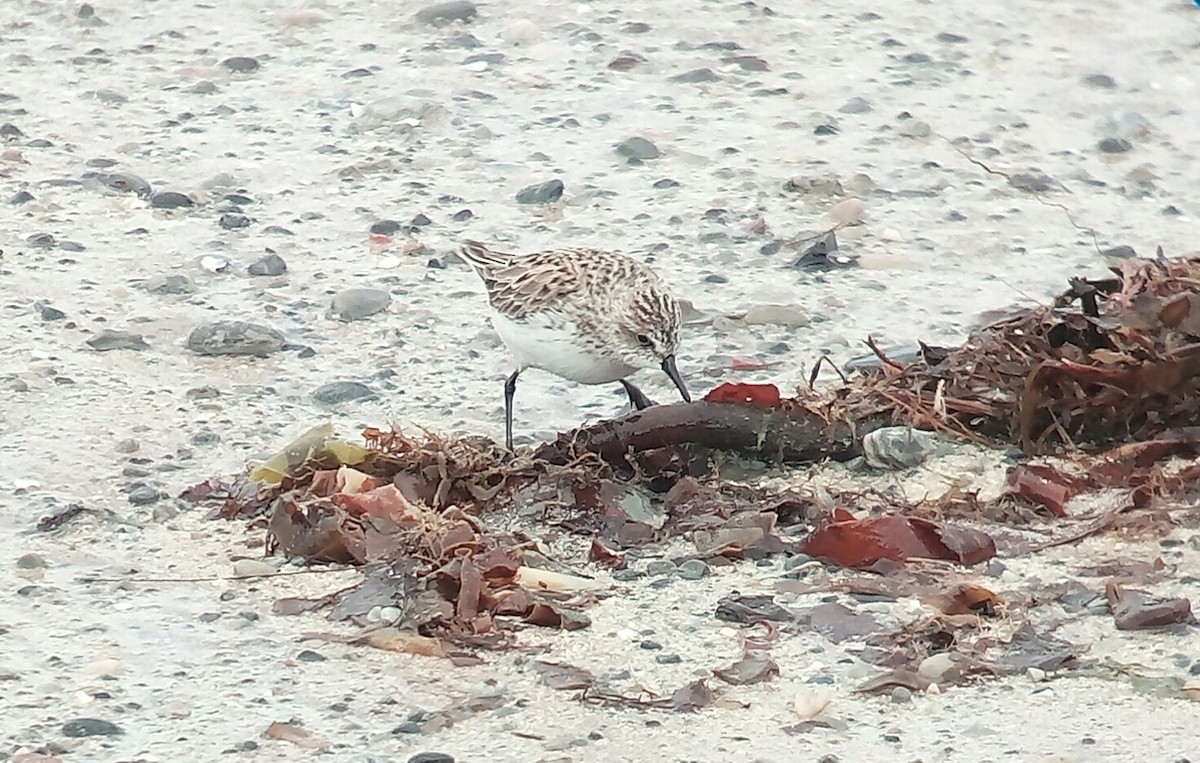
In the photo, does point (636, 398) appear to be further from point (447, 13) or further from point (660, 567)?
point (447, 13)

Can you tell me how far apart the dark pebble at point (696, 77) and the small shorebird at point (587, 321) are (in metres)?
2.85

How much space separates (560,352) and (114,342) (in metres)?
1.44

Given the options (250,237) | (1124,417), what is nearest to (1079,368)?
(1124,417)

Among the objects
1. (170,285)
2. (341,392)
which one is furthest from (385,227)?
(341,392)

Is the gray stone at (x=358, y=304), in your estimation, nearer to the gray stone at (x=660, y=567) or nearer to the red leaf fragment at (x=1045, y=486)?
the gray stone at (x=660, y=567)

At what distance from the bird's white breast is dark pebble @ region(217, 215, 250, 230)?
5.90 ft

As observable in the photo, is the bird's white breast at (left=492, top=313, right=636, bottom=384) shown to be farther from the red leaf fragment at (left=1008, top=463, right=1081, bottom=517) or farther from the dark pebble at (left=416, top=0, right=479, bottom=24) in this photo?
the dark pebble at (left=416, top=0, right=479, bottom=24)

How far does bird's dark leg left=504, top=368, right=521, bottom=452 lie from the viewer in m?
5.29

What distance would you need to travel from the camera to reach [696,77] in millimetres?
8289

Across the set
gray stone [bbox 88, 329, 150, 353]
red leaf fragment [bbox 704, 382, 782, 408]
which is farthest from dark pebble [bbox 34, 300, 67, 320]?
red leaf fragment [bbox 704, 382, 782, 408]

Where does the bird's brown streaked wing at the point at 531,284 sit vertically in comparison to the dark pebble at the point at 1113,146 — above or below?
above

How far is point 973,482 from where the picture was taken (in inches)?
192

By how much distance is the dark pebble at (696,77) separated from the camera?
8266 mm

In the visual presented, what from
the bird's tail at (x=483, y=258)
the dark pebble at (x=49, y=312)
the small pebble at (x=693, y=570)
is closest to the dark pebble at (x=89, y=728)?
the small pebble at (x=693, y=570)
